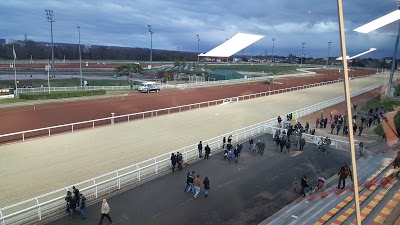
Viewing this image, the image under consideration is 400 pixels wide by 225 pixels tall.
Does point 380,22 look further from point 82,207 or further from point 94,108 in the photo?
point 94,108

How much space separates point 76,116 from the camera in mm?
24938

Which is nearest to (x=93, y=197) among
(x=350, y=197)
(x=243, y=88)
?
(x=350, y=197)

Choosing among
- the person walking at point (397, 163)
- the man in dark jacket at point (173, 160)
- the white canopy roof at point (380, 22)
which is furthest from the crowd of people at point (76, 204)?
the person walking at point (397, 163)

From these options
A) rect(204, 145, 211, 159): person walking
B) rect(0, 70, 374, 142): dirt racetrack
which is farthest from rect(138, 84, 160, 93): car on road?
rect(204, 145, 211, 159): person walking

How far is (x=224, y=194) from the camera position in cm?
1119

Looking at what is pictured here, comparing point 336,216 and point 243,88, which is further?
point 243,88

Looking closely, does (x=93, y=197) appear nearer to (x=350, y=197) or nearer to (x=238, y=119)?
(x=350, y=197)

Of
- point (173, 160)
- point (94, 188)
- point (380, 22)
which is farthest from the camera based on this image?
point (173, 160)

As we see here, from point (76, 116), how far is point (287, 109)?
60.1 feet

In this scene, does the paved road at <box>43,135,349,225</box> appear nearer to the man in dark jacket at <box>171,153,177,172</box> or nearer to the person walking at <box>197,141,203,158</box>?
the man in dark jacket at <box>171,153,177,172</box>

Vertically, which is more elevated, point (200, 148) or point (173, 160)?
point (200, 148)

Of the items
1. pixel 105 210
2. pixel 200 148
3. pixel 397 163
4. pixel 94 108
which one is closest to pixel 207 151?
pixel 200 148

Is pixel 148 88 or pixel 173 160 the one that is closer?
pixel 173 160

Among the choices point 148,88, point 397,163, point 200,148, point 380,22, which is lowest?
point 200,148
